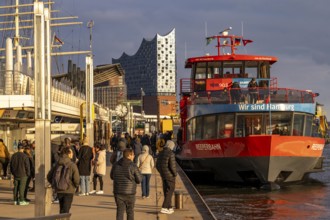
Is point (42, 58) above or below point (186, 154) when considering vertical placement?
above

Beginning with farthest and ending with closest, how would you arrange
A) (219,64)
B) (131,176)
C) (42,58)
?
(219,64) → (42,58) → (131,176)

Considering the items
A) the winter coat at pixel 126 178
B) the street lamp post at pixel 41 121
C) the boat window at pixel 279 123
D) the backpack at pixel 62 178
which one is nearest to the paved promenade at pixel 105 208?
the street lamp post at pixel 41 121

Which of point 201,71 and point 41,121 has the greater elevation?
point 201,71

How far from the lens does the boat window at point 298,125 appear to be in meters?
23.8

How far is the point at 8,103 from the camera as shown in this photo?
63.6ft

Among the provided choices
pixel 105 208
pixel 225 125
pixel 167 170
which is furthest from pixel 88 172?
pixel 225 125

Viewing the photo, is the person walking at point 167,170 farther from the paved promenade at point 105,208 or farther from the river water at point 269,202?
the river water at point 269,202

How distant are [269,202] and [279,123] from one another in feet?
12.2

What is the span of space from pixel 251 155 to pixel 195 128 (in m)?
3.81

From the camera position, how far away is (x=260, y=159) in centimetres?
2253

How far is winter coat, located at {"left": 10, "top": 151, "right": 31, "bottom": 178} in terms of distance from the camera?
15336 mm

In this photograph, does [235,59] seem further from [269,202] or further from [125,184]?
[125,184]

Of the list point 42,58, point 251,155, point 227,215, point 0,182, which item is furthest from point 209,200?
point 42,58

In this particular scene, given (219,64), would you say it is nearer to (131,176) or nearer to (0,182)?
(0,182)
